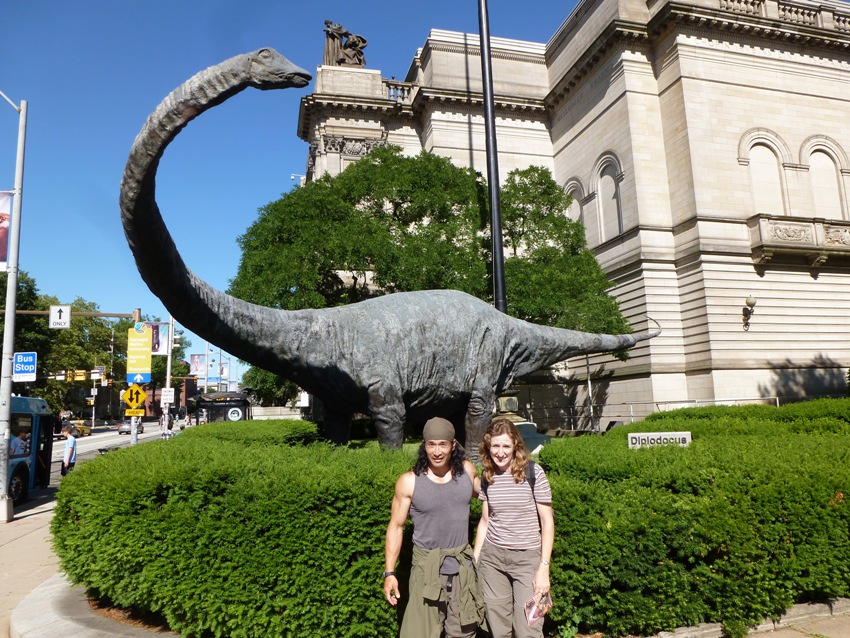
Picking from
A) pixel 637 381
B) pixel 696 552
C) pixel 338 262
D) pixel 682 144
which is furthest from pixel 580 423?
pixel 696 552

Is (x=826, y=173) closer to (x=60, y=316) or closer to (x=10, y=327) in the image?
(x=60, y=316)

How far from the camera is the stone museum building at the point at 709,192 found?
23047mm

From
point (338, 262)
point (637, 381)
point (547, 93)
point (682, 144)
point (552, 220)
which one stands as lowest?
point (637, 381)

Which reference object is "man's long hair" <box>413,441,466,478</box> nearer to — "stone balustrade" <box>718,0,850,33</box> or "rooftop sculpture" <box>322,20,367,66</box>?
"stone balustrade" <box>718,0,850,33</box>

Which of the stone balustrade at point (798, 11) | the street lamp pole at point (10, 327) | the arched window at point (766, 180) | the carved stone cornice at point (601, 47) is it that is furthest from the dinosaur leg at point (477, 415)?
the stone balustrade at point (798, 11)

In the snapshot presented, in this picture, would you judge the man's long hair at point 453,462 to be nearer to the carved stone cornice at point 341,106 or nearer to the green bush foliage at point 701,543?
the green bush foliage at point 701,543

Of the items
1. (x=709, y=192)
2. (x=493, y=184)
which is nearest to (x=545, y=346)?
(x=493, y=184)

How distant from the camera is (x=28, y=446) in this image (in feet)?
46.1

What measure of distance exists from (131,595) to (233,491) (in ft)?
4.21

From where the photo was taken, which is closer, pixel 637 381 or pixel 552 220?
pixel 552 220

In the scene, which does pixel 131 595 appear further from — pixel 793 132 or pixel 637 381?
pixel 793 132

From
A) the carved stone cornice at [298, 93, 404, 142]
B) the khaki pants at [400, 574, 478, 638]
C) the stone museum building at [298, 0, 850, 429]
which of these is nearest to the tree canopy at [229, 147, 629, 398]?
the stone museum building at [298, 0, 850, 429]

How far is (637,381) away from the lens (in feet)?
78.2

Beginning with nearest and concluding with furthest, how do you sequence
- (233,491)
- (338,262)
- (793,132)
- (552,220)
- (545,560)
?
(545,560), (233,491), (338,262), (552,220), (793,132)
